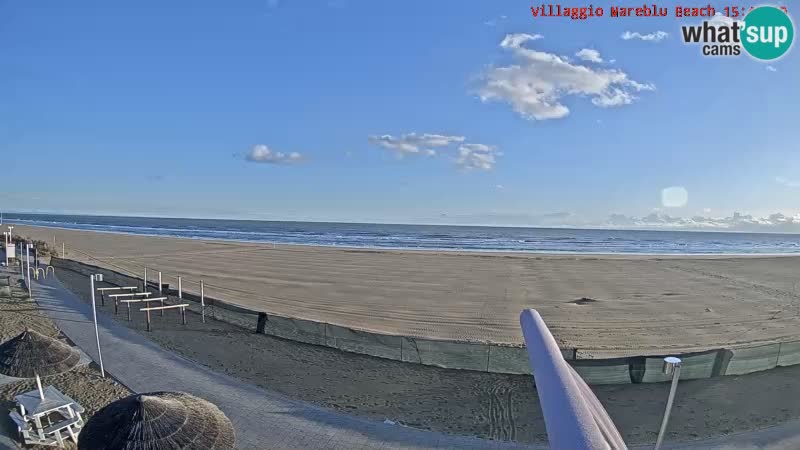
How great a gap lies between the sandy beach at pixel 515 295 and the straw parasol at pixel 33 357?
731 centimetres

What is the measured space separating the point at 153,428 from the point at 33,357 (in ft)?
11.6

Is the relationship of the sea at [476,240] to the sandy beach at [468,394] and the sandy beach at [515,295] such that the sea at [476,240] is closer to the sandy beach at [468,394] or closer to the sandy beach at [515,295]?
the sandy beach at [515,295]

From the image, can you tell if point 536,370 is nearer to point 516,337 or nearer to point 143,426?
point 143,426

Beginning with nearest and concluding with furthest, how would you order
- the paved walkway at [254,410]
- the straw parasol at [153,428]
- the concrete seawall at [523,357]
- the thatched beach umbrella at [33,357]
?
the straw parasol at [153,428] → the thatched beach umbrella at [33,357] → the paved walkway at [254,410] → the concrete seawall at [523,357]

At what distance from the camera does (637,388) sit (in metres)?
8.16

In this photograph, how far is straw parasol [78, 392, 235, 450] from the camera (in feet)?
13.1

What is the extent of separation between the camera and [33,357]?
6.04 metres

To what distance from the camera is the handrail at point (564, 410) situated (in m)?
1.59

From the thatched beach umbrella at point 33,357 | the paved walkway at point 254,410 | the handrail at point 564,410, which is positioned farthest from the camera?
the paved walkway at point 254,410

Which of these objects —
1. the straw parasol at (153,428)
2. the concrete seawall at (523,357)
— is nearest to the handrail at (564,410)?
the straw parasol at (153,428)

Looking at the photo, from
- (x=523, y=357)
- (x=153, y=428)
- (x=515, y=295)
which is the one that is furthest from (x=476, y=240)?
(x=153, y=428)

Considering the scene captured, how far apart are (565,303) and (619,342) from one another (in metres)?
5.10

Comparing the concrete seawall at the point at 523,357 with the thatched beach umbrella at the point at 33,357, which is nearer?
the thatched beach umbrella at the point at 33,357

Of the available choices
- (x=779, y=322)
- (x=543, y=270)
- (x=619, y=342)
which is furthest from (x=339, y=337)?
(x=543, y=270)
